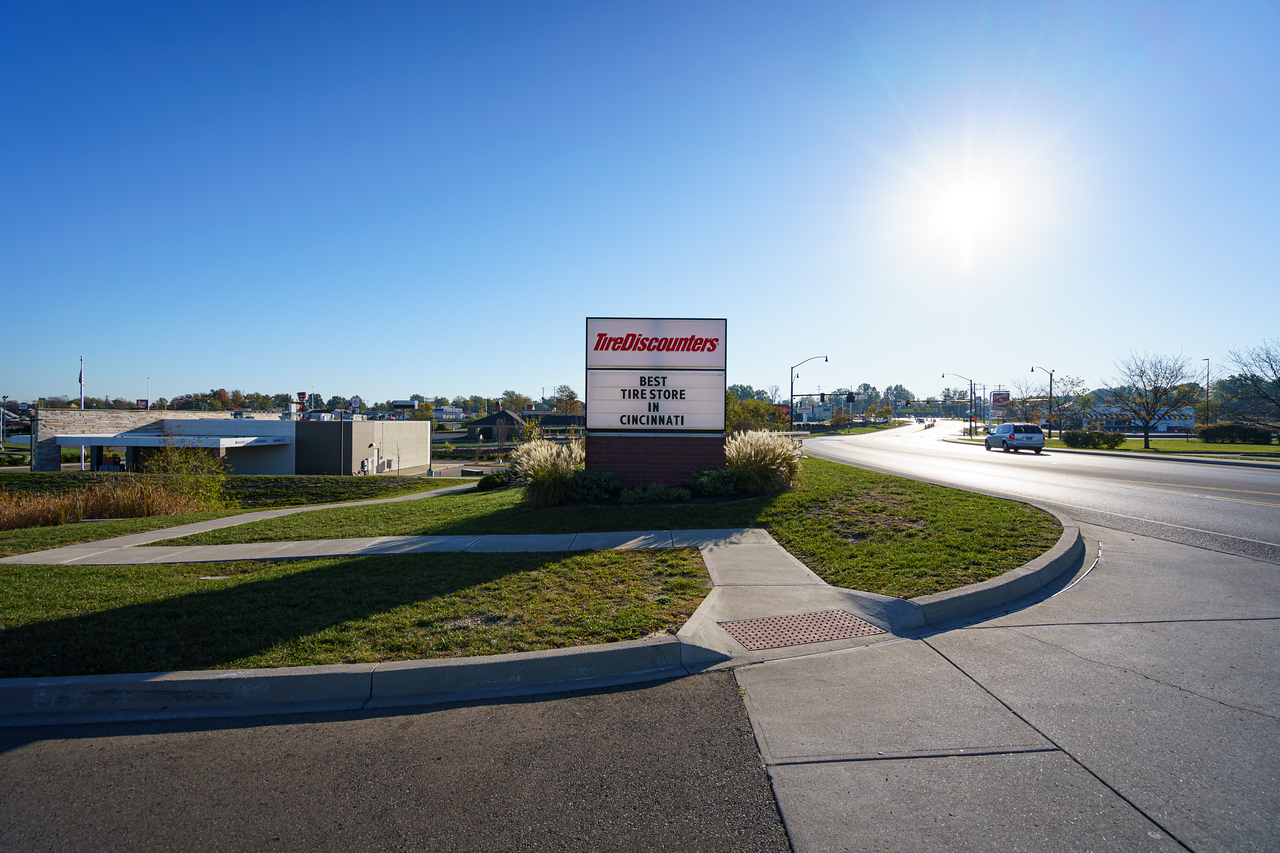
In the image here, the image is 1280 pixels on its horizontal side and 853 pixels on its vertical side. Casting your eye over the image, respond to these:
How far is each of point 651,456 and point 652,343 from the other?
7.76 ft

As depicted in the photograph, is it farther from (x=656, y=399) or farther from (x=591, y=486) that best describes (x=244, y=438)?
(x=656, y=399)

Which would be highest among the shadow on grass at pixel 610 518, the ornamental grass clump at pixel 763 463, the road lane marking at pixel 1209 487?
the ornamental grass clump at pixel 763 463

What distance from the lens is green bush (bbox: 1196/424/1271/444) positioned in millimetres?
38000

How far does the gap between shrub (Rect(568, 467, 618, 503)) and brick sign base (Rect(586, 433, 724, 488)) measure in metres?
0.39

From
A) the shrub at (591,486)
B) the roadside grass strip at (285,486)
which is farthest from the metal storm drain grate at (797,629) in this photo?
the roadside grass strip at (285,486)

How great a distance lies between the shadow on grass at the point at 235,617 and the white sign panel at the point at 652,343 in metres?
6.12

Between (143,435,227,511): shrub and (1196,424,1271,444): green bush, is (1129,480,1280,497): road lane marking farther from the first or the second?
(1196,424,1271,444): green bush

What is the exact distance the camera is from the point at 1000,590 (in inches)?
239

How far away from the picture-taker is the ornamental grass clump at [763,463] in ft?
40.2

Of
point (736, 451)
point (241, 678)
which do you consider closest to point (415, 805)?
point (241, 678)

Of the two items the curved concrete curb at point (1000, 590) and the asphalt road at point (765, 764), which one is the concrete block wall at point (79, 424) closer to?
the asphalt road at point (765, 764)

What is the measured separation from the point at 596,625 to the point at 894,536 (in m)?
4.98

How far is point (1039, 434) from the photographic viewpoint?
33.8 meters

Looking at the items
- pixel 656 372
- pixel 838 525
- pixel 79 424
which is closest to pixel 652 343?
pixel 656 372
